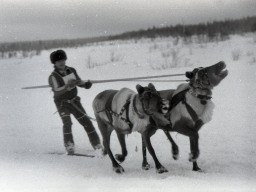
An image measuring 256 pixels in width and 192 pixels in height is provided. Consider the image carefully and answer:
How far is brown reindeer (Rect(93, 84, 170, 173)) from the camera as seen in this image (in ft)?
15.2

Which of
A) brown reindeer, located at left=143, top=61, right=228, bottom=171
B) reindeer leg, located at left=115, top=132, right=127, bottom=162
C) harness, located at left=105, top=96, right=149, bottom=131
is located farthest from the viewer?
reindeer leg, located at left=115, top=132, right=127, bottom=162

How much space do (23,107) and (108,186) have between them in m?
6.72

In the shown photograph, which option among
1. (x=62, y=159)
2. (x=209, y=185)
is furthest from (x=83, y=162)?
(x=209, y=185)

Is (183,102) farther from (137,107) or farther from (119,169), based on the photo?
(119,169)

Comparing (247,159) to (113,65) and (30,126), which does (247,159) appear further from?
(113,65)

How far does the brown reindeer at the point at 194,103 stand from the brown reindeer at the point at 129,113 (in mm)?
165

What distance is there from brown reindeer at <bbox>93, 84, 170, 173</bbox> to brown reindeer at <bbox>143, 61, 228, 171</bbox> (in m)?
0.16

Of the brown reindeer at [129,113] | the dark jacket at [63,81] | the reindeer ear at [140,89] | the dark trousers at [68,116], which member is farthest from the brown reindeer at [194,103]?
the dark jacket at [63,81]

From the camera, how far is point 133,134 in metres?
7.48

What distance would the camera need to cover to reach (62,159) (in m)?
5.95

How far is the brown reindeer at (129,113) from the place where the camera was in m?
4.62

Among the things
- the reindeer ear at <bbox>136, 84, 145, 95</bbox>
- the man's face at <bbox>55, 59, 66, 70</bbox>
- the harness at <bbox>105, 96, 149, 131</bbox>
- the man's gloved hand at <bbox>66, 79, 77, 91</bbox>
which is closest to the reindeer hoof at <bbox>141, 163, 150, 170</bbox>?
the harness at <bbox>105, 96, 149, 131</bbox>

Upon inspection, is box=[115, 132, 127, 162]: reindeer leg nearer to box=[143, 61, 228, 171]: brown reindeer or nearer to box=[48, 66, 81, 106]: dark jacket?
box=[143, 61, 228, 171]: brown reindeer

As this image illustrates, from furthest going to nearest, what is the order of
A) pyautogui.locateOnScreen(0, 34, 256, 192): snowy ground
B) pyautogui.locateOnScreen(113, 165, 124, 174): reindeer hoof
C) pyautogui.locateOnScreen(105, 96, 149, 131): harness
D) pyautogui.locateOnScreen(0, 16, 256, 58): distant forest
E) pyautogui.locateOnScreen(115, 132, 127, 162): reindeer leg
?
pyautogui.locateOnScreen(0, 16, 256, 58): distant forest
pyautogui.locateOnScreen(115, 132, 127, 162): reindeer leg
pyautogui.locateOnScreen(113, 165, 124, 174): reindeer hoof
pyautogui.locateOnScreen(105, 96, 149, 131): harness
pyautogui.locateOnScreen(0, 34, 256, 192): snowy ground
